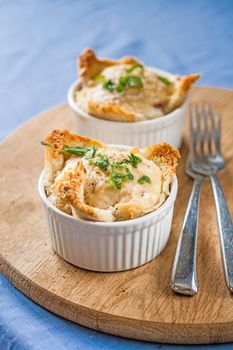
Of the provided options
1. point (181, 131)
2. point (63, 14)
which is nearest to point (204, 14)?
point (63, 14)

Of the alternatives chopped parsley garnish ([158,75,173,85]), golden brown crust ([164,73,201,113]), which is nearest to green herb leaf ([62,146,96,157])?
golden brown crust ([164,73,201,113])

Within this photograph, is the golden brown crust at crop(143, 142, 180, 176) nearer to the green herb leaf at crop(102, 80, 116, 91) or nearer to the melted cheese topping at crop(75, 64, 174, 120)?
the melted cheese topping at crop(75, 64, 174, 120)

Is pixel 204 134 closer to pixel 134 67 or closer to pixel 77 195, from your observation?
pixel 134 67

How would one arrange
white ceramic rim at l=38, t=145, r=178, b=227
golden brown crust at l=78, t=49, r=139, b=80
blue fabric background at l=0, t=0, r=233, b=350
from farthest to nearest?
1. blue fabric background at l=0, t=0, r=233, b=350
2. golden brown crust at l=78, t=49, r=139, b=80
3. white ceramic rim at l=38, t=145, r=178, b=227

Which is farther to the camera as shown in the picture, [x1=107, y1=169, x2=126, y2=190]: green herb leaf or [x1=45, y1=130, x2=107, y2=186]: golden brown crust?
[x1=45, y1=130, x2=107, y2=186]: golden brown crust

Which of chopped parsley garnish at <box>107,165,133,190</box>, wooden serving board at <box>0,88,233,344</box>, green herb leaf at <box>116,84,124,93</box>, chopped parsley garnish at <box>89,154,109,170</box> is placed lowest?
wooden serving board at <box>0,88,233,344</box>

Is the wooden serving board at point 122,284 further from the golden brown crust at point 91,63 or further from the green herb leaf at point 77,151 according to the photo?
the golden brown crust at point 91,63
